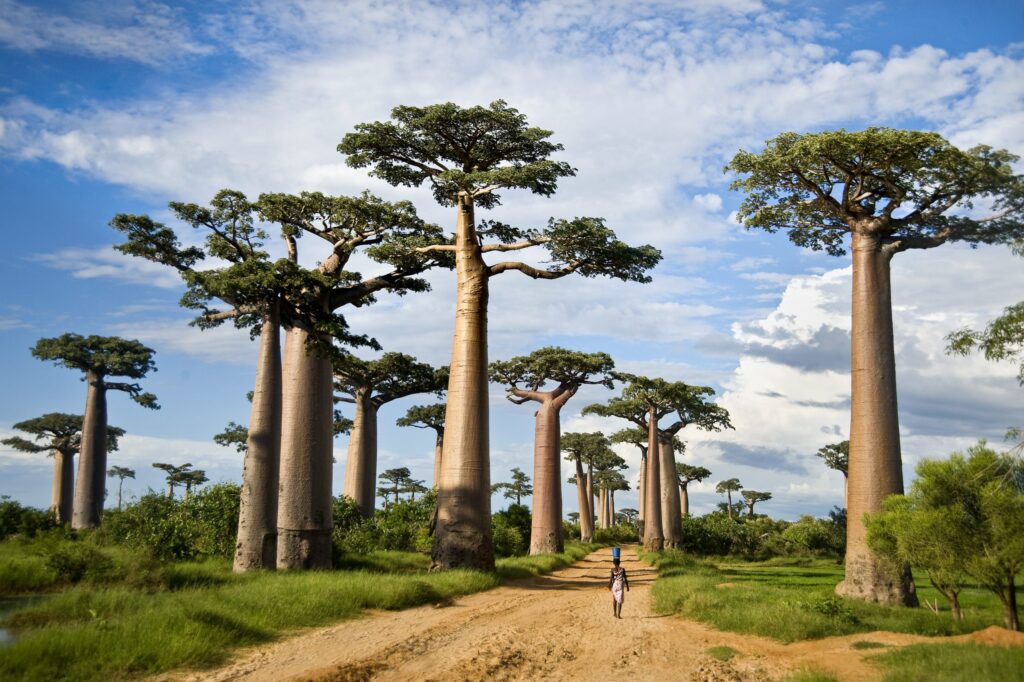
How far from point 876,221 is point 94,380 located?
3105 cm

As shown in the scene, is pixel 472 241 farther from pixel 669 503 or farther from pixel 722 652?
pixel 669 503

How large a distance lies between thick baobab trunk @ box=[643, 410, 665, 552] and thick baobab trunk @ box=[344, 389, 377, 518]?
1369 centimetres

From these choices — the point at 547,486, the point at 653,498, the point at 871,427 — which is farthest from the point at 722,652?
the point at 653,498

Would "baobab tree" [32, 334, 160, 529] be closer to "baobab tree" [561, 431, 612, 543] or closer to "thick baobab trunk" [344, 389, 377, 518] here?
"thick baobab trunk" [344, 389, 377, 518]

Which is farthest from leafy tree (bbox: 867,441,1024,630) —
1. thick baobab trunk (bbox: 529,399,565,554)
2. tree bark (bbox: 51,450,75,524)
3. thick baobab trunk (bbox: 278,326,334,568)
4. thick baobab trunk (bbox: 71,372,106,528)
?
tree bark (bbox: 51,450,75,524)

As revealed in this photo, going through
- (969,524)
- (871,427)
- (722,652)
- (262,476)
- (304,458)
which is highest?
(871,427)

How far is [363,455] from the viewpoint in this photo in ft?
97.8

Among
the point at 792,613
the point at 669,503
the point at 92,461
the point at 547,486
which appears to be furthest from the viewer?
the point at 669,503

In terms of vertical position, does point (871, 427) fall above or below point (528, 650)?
above

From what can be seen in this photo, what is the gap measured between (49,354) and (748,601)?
97.9 feet

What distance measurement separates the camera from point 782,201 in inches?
704

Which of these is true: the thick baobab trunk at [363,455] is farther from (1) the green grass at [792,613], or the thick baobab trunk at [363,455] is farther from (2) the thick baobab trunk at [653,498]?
(1) the green grass at [792,613]

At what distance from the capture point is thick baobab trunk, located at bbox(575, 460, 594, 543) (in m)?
46.0

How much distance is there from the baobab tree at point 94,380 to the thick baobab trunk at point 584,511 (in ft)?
84.8
